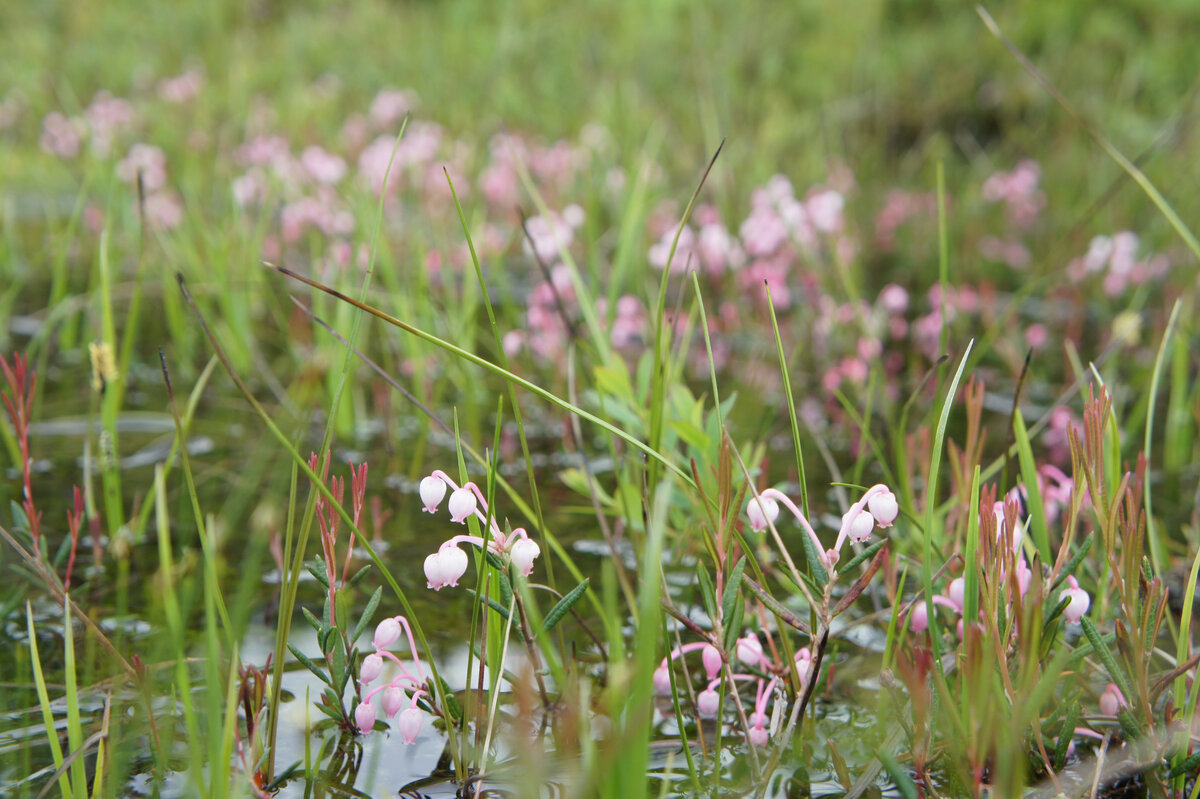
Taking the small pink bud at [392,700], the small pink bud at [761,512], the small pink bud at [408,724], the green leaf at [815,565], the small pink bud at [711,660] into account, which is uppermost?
the small pink bud at [761,512]

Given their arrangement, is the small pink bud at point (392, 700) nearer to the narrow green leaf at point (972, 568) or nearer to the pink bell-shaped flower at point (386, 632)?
the pink bell-shaped flower at point (386, 632)

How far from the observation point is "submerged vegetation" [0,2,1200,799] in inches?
43.1

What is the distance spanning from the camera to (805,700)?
114cm

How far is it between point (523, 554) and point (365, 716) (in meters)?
0.33

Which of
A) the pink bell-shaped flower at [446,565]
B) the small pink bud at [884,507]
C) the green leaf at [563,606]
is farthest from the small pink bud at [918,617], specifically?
the pink bell-shaped flower at [446,565]

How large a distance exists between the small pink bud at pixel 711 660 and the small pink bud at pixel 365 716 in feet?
1.46

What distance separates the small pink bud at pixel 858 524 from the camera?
41.3 inches

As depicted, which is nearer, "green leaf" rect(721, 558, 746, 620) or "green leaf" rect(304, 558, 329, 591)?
"green leaf" rect(721, 558, 746, 620)

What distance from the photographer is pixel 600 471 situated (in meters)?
2.33

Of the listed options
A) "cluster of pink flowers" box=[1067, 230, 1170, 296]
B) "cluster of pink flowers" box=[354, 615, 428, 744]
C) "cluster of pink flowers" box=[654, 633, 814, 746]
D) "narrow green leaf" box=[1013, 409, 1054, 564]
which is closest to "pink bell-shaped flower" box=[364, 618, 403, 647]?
"cluster of pink flowers" box=[354, 615, 428, 744]

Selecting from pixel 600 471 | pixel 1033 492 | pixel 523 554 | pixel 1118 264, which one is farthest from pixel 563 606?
pixel 1118 264

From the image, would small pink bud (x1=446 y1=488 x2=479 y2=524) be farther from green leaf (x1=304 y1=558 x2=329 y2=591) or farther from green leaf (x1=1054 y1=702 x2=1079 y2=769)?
green leaf (x1=1054 y1=702 x2=1079 y2=769)

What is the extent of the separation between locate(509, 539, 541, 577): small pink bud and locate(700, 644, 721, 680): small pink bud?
328 millimetres

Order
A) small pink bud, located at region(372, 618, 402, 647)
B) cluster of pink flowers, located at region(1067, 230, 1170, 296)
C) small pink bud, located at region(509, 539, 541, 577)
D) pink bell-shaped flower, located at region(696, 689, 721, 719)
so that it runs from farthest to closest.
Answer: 1. cluster of pink flowers, located at region(1067, 230, 1170, 296)
2. pink bell-shaped flower, located at region(696, 689, 721, 719)
3. small pink bud, located at region(372, 618, 402, 647)
4. small pink bud, located at region(509, 539, 541, 577)
